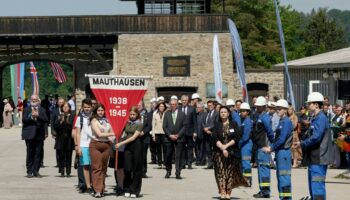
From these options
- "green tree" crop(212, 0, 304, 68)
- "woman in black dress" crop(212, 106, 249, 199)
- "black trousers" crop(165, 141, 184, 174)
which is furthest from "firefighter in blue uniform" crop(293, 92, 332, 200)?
"green tree" crop(212, 0, 304, 68)

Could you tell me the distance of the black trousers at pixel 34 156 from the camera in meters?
21.9

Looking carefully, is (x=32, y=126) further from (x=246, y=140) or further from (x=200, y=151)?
(x=200, y=151)

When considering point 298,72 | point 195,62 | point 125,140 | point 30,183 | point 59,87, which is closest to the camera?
point 125,140

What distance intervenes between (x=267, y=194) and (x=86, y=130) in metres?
3.47

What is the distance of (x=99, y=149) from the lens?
17.8 metres

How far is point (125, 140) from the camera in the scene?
711 inches

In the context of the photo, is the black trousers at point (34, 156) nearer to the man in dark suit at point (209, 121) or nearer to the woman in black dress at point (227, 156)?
the man in dark suit at point (209, 121)

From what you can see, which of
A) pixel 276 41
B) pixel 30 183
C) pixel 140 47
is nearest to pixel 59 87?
pixel 276 41

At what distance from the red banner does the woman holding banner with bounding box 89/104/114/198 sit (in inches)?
16.7

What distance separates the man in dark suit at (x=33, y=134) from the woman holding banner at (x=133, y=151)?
171 inches

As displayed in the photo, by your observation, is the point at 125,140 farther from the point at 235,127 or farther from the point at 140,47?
the point at 140,47

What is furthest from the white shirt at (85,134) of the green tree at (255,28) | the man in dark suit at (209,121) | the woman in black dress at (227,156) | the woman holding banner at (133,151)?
the green tree at (255,28)

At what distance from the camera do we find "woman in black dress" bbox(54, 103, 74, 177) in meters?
22.2

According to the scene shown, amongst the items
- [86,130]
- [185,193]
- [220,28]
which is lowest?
[185,193]
